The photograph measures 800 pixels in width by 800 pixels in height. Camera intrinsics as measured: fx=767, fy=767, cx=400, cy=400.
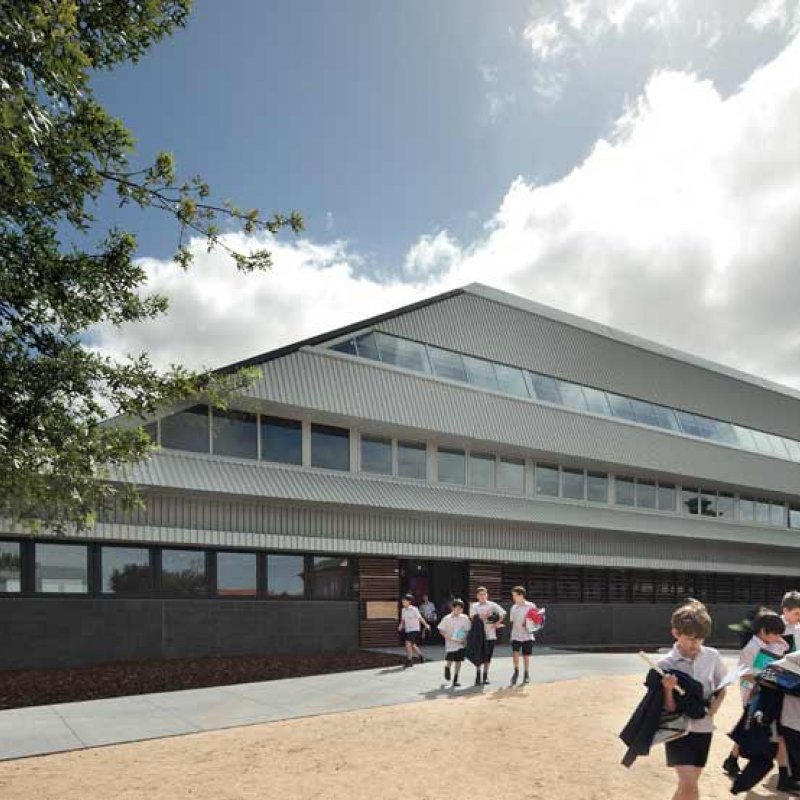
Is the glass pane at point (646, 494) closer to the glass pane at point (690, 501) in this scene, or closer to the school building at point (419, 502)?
the school building at point (419, 502)

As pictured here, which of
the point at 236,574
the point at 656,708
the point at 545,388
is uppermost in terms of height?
the point at 545,388

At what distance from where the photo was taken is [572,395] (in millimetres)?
25422

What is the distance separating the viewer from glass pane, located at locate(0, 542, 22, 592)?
15.4 m

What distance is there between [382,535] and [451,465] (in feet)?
10.9

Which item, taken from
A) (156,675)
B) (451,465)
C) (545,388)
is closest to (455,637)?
(156,675)

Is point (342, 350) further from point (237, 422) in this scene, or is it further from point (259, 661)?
point (259, 661)

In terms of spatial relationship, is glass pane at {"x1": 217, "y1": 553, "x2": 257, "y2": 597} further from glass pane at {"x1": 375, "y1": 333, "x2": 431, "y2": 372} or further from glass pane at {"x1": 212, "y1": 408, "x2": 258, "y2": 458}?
glass pane at {"x1": 375, "y1": 333, "x2": 431, "y2": 372}

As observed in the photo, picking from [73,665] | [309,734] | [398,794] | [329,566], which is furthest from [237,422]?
[398,794]

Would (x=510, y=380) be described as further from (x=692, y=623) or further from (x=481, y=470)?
(x=692, y=623)

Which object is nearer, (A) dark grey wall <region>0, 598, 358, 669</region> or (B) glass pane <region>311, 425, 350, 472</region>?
(A) dark grey wall <region>0, 598, 358, 669</region>

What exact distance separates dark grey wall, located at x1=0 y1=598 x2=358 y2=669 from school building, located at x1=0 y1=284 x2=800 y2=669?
0.14 feet

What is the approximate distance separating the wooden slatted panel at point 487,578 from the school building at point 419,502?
64 millimetres

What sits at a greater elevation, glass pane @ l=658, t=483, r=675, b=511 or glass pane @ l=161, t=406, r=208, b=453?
glass pane @ l=161, t=406, r=208, b=453

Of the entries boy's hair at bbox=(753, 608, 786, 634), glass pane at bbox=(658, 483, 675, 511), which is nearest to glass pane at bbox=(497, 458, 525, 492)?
glass pane at bbox=(658, 483, 675, 511)
